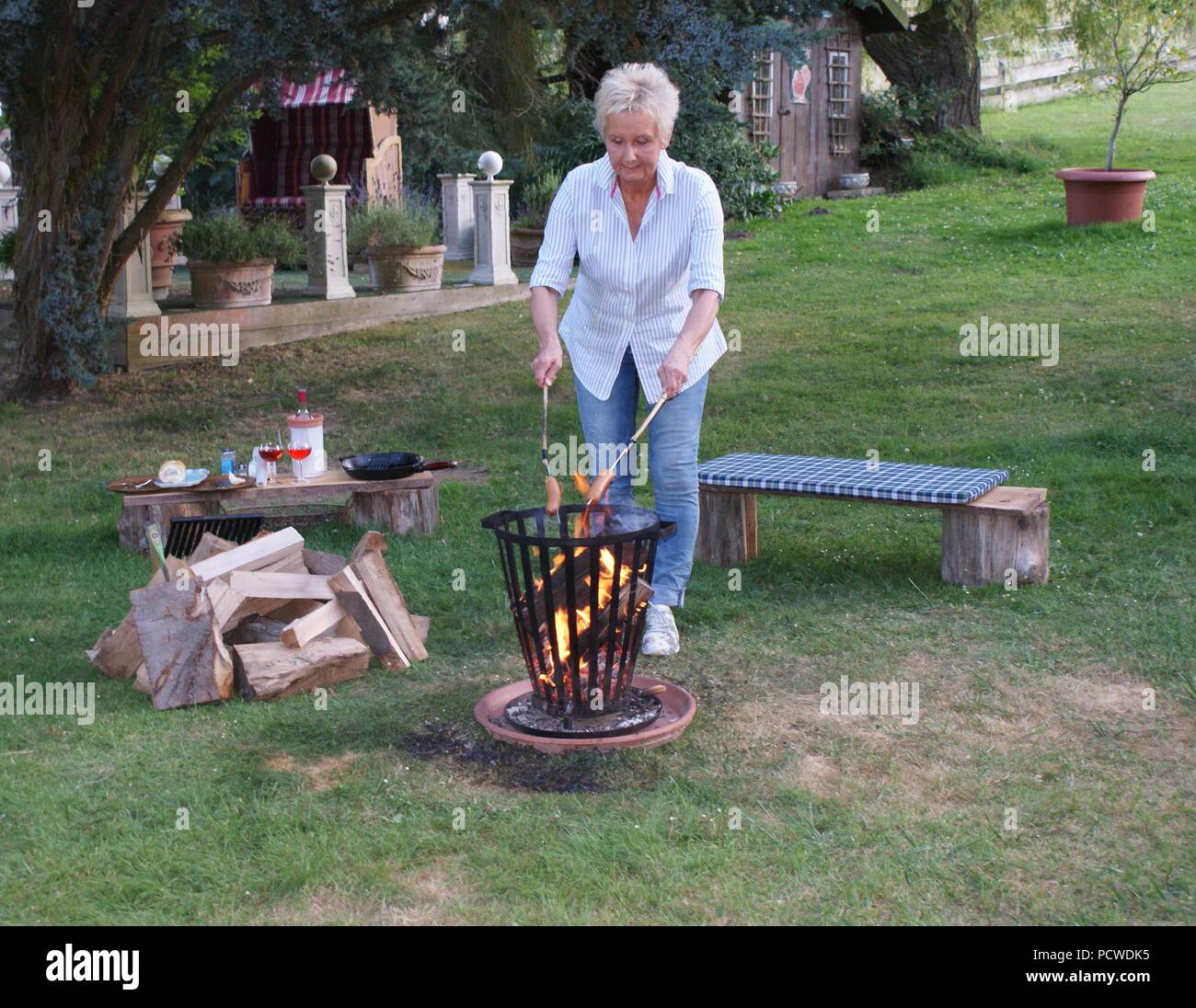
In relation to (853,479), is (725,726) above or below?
below

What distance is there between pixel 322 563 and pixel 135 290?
6826 millimetres

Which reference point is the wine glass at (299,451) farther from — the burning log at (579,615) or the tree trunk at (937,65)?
the tree trunk at (937,65)

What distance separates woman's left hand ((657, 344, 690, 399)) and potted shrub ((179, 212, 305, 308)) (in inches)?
327

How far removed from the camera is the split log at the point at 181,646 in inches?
197

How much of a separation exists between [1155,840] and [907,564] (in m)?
2.97

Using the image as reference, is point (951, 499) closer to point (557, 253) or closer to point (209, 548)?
point (557, 253)

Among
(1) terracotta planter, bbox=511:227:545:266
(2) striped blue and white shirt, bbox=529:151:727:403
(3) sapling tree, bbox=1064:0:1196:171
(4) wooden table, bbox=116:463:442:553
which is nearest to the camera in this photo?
(2) striped blue and white shirt, bbox=529:151:727:403

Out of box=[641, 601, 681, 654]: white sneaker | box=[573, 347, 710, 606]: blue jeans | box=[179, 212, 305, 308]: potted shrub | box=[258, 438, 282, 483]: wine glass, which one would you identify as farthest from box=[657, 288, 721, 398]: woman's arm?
box=[179, 212, 305, 308]: potted shrub

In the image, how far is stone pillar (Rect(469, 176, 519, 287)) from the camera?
14.3 m

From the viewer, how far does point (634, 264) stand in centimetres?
500

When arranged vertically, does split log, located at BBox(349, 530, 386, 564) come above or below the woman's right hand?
below

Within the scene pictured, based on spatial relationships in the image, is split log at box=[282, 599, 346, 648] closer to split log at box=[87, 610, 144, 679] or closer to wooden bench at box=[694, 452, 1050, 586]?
split log at box=[87, 610, 144, 679]

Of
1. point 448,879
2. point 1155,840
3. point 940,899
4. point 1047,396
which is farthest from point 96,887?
point 1047,396

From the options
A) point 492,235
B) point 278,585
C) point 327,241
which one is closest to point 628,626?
point 278,585
